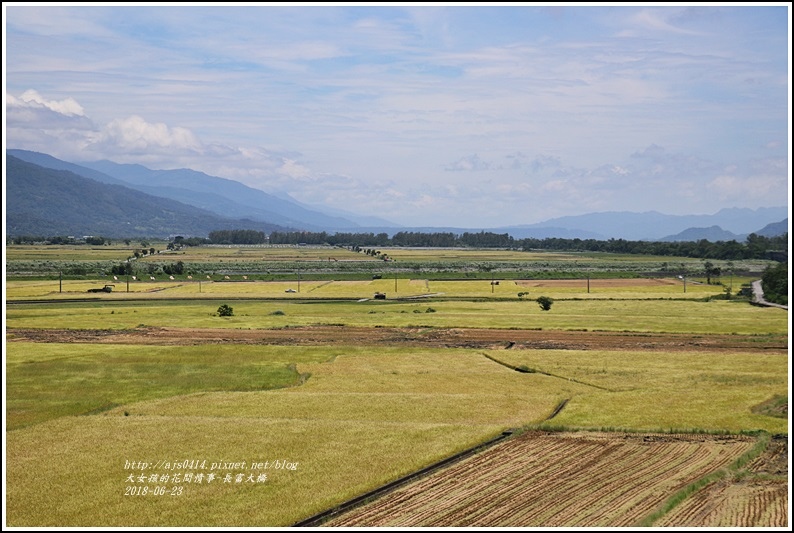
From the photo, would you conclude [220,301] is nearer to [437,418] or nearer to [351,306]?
[351,306]

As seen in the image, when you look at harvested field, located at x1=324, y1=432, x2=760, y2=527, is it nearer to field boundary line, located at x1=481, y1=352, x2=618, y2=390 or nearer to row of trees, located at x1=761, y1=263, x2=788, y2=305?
field boundary line, located at x1=481, y1=352, x2=618, y2=390

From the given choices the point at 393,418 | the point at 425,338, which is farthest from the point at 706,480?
the point at 425,338

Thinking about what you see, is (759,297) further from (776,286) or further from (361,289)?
(361,289)

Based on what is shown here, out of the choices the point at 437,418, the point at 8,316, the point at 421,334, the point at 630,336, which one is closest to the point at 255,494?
the point at 437,418

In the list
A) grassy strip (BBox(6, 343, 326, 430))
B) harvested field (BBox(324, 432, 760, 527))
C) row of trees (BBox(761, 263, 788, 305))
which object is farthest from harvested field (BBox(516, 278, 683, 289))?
harvested field (BBox(324, 432, 760, 527))

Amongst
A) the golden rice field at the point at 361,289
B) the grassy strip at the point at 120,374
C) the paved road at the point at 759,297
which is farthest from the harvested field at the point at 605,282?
the grassy strip at the point at 120,374

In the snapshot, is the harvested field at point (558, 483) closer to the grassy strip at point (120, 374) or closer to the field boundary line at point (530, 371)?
the field boundary line at point (530, 371)
